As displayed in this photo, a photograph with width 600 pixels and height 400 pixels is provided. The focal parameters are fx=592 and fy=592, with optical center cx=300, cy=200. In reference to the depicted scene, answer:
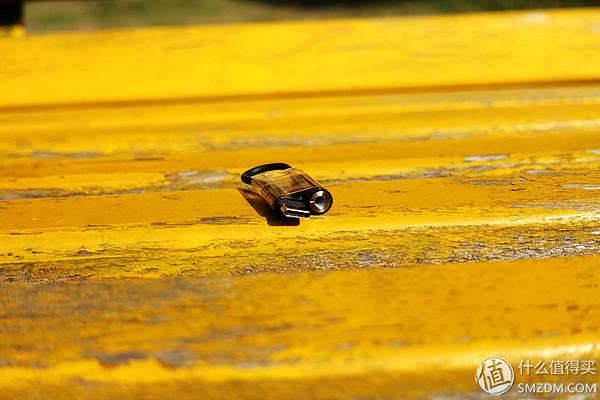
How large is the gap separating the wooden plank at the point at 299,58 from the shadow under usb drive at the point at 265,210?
99cm

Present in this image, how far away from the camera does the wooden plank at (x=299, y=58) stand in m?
2.14

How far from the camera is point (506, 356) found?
831mm

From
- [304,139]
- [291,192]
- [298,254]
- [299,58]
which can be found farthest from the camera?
[299,58]

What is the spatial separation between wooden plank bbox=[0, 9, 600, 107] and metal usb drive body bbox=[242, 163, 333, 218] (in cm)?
100

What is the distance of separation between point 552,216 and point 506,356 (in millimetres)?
324

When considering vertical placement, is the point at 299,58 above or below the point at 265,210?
above

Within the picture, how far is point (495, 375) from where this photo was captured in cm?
83

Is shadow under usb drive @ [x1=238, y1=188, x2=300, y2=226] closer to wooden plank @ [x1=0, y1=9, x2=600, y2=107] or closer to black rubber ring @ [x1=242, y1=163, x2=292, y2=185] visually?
black rubber ring @ [x1=242, y1=163, x2=292, y2=185]

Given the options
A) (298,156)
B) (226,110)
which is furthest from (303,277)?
(226,110)

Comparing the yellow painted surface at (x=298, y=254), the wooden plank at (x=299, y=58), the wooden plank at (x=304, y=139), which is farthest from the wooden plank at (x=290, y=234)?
the wooden plank at (x=299, y=58)

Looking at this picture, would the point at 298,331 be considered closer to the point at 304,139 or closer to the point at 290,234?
the point at 290,234

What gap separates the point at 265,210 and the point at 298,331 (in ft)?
1.12

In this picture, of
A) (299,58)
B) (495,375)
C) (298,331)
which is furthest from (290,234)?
(299,58)

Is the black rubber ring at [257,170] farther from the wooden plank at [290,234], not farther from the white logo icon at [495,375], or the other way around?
the white logo icon at [495,375]
